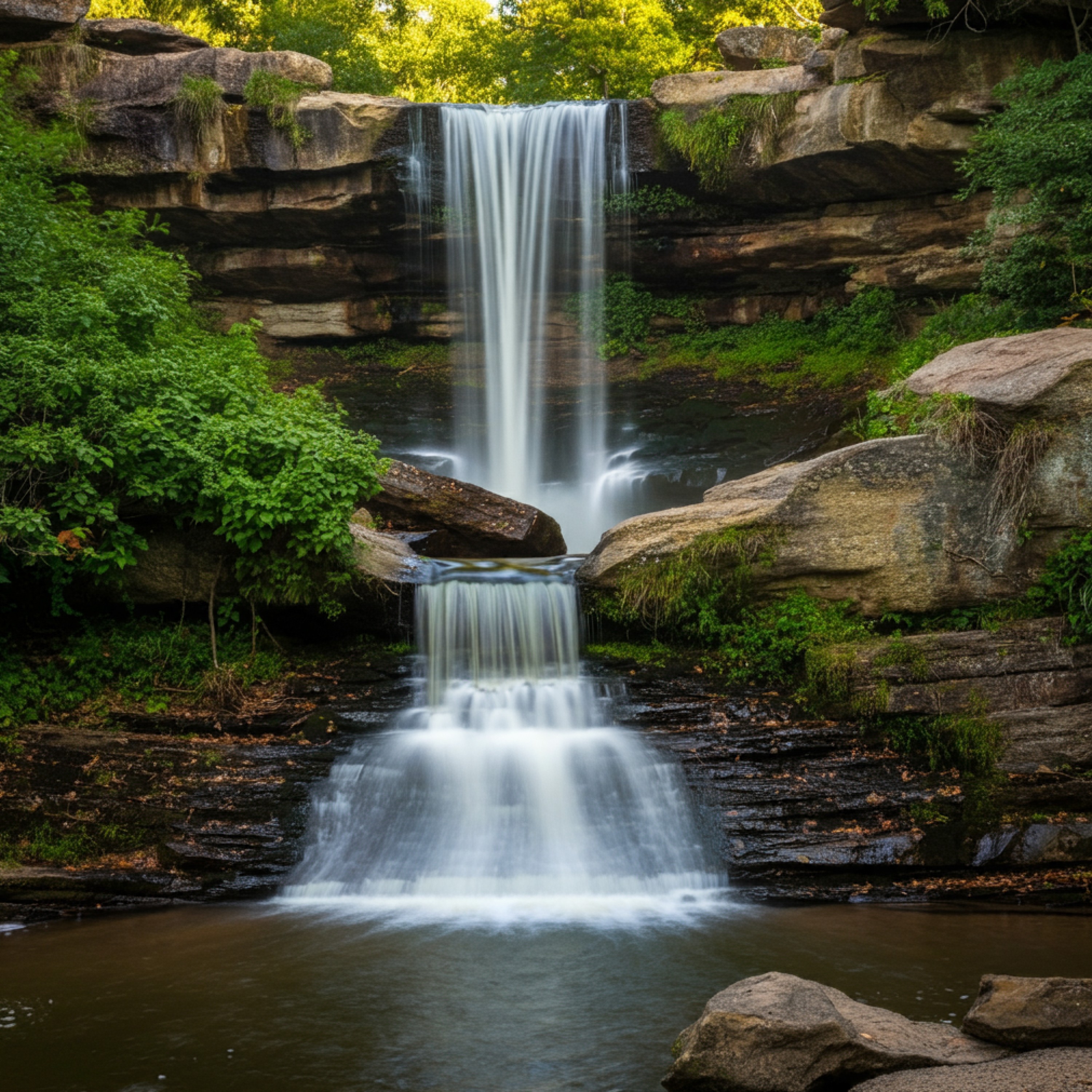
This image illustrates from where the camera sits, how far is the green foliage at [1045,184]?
10984 millimetres

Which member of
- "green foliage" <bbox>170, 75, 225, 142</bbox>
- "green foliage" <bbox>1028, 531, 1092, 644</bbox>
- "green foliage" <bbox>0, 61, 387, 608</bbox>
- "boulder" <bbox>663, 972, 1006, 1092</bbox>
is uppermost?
"green foliage" <bbox>170, 75, 225, 142</bbox>

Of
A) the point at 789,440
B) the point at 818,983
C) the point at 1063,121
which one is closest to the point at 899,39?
the point at 1063,121

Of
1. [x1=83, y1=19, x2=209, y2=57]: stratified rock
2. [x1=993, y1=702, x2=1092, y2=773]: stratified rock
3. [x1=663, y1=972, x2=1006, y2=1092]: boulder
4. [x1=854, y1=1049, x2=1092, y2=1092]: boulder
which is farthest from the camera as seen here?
[x1=83, y1=19, x2=209, y2=57]: stratified rock

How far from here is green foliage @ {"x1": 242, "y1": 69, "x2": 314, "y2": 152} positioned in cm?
1644

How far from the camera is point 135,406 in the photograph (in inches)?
366

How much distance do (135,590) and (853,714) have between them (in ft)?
21.8

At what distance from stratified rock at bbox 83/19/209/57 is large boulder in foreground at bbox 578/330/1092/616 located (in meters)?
13.6

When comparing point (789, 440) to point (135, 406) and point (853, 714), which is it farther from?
point (135, 406)

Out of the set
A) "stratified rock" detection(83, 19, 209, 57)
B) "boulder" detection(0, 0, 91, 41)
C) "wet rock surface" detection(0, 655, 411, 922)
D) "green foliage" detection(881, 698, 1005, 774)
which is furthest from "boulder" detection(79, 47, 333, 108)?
"green foliage" detection(881, 698, 1005, 774)

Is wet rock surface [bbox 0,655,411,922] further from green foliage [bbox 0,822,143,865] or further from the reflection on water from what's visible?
the reflection on water

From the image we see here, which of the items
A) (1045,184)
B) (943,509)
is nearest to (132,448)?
(943,509)

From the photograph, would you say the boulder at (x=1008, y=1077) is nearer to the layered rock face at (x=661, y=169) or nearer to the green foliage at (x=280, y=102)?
the layered rock face at (x=661, y=169)

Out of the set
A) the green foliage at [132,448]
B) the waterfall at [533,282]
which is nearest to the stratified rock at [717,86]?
the waterfall at [533,282]

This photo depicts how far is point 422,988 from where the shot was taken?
5.83 meters
